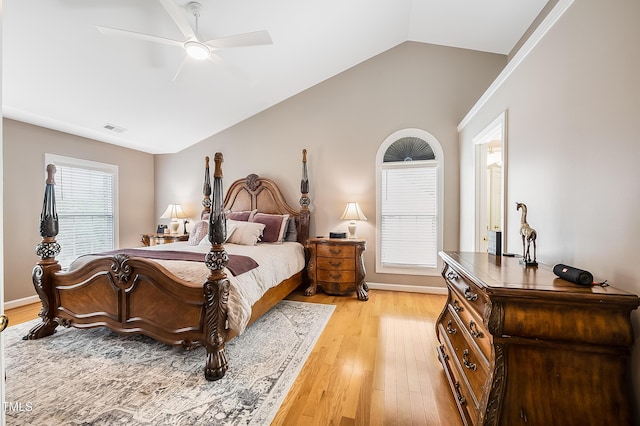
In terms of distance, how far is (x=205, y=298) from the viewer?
7.03 ft

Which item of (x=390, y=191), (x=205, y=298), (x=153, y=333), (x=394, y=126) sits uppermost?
(x=394, y=126)

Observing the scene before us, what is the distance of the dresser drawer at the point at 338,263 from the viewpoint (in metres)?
3.87

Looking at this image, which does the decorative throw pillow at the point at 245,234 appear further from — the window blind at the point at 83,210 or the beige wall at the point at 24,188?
the beige wall at the point at 24,188

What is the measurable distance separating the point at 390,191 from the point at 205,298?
2.97 metres

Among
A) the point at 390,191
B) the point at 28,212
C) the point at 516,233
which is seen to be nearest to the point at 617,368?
the point at 516,233

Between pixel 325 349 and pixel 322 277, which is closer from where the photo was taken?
pixel 325 349

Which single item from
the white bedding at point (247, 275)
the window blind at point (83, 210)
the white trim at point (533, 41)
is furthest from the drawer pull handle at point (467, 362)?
the window blind at point (83, 210)

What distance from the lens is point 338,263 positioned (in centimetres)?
390

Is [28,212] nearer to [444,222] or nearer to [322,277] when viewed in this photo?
[322,277]

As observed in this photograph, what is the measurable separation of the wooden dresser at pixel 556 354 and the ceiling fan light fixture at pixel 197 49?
2.84 meters

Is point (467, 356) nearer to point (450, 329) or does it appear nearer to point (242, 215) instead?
point (450, 329)

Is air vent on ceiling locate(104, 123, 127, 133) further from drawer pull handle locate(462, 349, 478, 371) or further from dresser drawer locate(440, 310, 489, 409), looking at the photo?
drawer pull handle locate(462, 349, 478, 371)

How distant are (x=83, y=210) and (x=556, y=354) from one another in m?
5.60

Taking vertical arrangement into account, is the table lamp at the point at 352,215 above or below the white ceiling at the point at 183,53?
→ below
